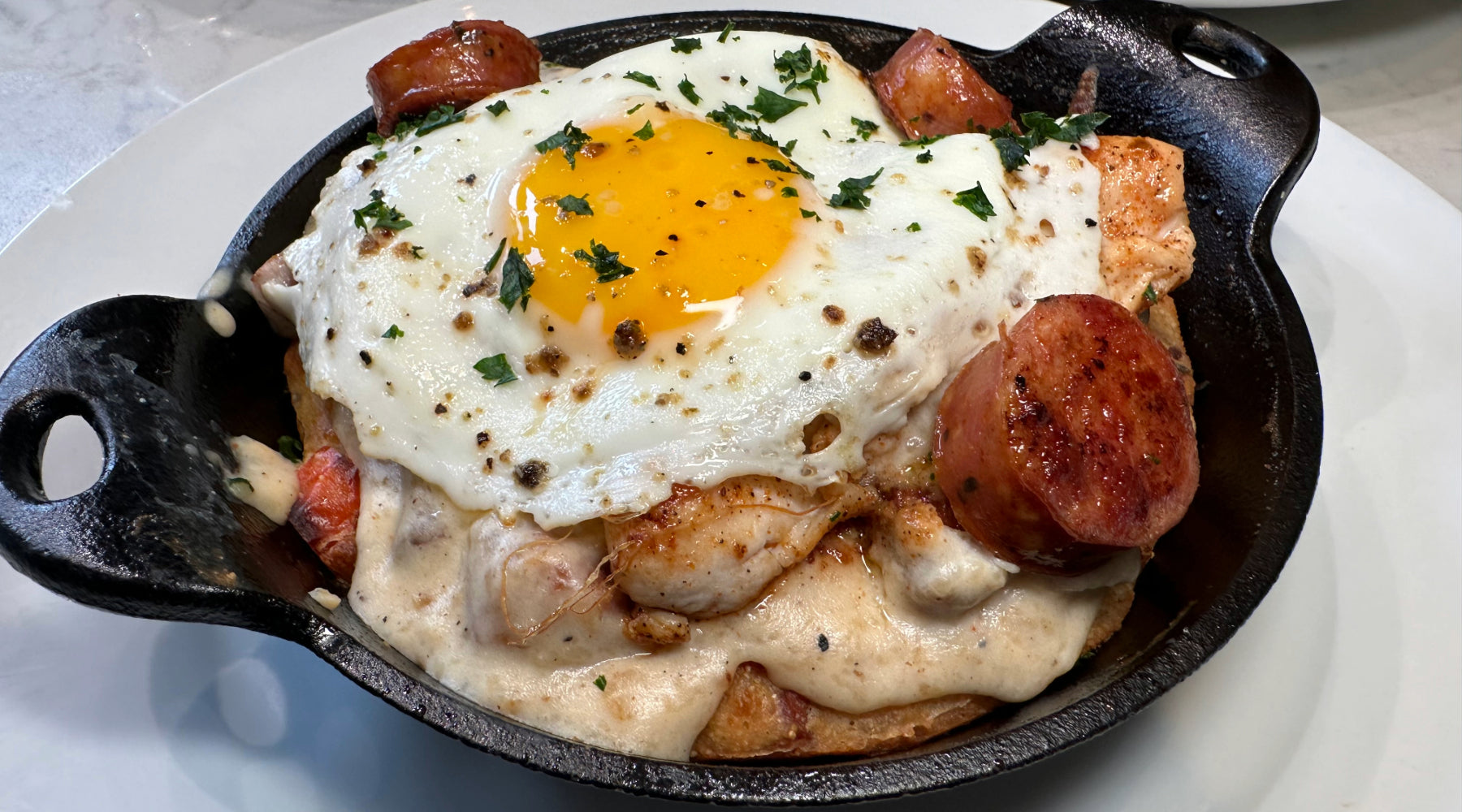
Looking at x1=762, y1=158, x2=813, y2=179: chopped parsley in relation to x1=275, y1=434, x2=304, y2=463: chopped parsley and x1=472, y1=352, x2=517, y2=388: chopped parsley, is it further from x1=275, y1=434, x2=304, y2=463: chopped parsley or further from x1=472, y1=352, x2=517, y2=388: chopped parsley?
x1=275, y1=434, x2=304, y2=463: chopped parsley

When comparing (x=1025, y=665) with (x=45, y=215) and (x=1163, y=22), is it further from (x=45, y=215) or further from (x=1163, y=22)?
(x=45, y=215)

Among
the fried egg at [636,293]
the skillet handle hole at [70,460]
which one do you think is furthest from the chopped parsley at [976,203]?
the skillet handle hole at [70,460]

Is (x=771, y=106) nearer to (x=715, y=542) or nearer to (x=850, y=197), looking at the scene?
(x=850, y=197)

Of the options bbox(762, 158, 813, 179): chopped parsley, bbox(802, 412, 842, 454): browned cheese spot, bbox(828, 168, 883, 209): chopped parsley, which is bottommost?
bbox(802, 412, 842, 454): browned cheese spot

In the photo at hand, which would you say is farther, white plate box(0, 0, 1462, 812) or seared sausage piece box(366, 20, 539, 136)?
seared sausage piece box(366, 20, 539, 136)

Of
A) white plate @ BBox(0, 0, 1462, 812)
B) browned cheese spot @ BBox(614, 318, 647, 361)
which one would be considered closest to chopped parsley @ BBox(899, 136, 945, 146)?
browned cheese spot @ BBox(614, 318, 647, 361)

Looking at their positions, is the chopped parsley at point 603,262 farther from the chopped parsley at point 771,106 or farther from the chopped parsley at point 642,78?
the chopped parsley at point 771,106
